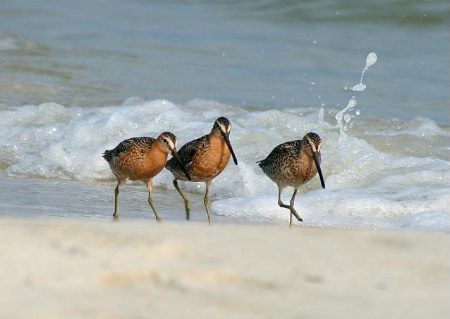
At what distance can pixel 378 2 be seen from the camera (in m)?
20.3

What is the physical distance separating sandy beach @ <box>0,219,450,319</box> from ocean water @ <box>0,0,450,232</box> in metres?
3.73

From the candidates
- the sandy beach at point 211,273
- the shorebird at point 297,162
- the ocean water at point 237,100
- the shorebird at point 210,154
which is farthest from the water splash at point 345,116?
the sandy beach at point 211,273

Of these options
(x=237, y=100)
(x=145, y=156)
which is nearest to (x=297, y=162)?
(x=145, y=156)

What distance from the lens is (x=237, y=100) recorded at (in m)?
14.8

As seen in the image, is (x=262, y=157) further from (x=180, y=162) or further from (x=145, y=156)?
(x=145, y=156)

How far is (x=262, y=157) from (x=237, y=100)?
334cm

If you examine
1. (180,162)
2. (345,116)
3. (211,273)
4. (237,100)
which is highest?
(211,273)

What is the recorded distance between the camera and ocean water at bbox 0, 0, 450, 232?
9859 millimetres

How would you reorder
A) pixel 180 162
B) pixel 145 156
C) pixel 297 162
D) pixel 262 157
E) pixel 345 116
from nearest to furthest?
pixel 145 156, pixel 180 162, pixel 297 162, pixel 262 157, pixel 345 116

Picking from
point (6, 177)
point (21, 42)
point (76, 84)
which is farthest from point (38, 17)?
point (6, 177)

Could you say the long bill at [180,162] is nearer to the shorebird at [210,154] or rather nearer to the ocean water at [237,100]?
the shorebird at [210,154]

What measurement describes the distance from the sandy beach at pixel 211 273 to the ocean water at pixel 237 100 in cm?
373

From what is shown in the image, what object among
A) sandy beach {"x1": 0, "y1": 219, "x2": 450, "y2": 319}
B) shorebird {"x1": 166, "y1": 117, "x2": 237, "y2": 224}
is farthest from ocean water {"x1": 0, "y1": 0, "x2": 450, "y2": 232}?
sandy beach {"x1": 0, "y1": 219, "x2": 450, "y2": 319}

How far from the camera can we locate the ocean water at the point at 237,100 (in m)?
9.86
